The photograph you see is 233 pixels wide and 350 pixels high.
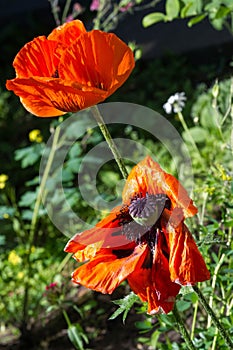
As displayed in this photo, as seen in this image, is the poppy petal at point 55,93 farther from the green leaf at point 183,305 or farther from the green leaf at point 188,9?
the green leaf at point 188,9

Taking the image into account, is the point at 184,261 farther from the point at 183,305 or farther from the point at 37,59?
the point at 183,305

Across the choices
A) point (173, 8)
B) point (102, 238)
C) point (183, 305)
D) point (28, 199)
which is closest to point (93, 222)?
point (28, 199)

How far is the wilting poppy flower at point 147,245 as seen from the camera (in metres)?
0.83

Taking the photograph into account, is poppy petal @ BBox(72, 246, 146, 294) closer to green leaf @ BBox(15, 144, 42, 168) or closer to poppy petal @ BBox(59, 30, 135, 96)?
poppy petal @ BBox(59, 30, 135, 96)

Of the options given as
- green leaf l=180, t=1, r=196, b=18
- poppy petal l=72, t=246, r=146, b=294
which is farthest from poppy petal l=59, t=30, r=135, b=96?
green leaf l=180, t=1, r=196, b=18

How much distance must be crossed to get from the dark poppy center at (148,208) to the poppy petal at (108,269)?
0.19 ft

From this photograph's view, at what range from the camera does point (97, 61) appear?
2.83ft

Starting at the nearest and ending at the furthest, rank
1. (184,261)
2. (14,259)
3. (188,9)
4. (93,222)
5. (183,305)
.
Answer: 1. (184,261)
2. (183,305)
3. (188,9)
4. (93,222)
5. (14,259)

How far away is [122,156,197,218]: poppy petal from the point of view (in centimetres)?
83

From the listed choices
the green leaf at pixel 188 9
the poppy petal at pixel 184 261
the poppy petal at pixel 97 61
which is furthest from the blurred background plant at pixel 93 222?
the poppy petal at pixel 97 61

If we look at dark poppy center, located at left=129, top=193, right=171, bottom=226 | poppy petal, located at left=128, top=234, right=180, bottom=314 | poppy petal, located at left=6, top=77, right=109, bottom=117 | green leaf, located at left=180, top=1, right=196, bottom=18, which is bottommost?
poppy petal, located at left=128, top=234, right=180, bottom=314

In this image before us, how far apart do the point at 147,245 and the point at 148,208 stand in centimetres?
7

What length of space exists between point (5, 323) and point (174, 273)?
4.67 feet

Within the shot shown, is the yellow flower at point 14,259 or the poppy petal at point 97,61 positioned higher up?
the poppy petal at point 97,61
